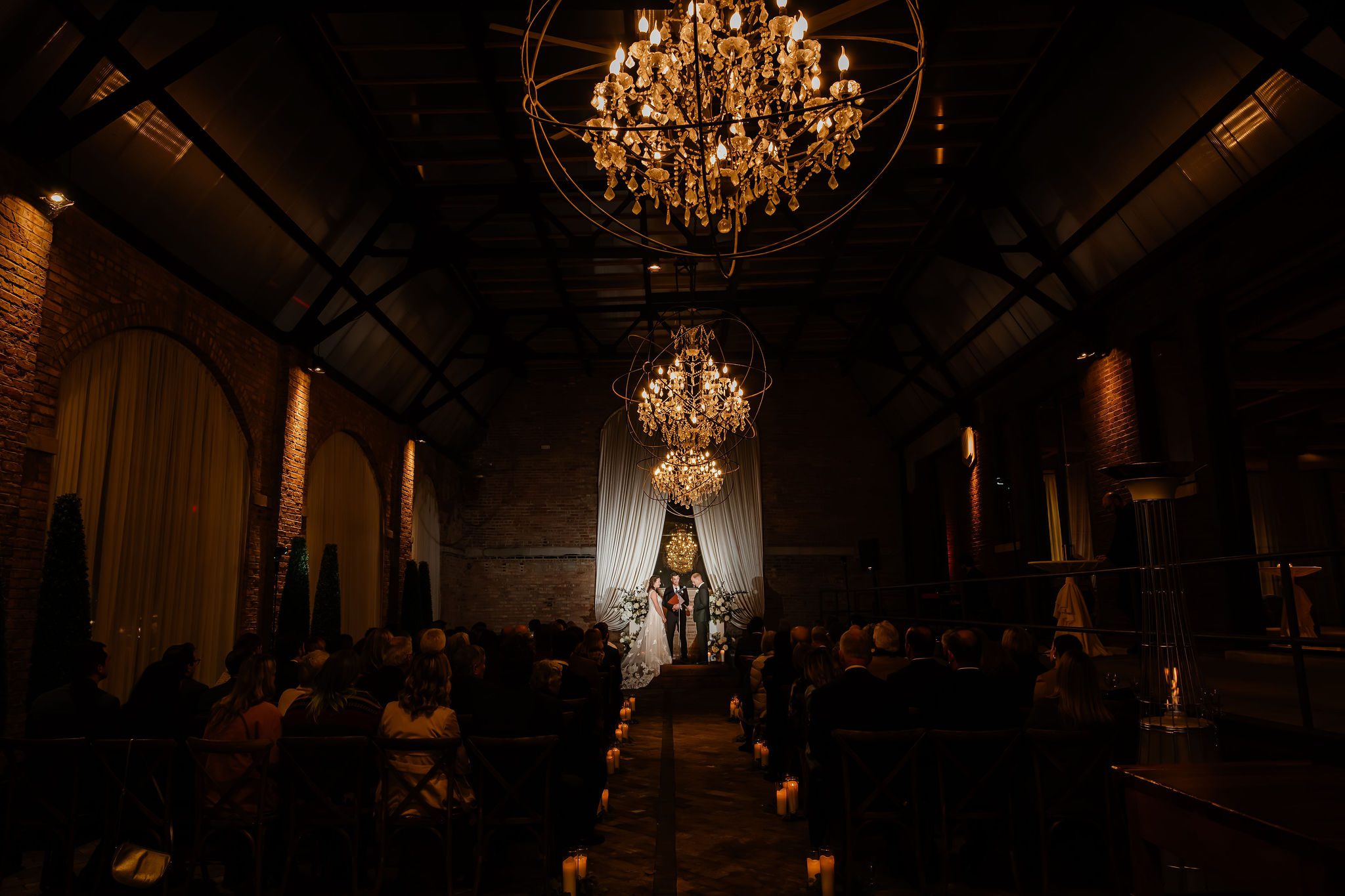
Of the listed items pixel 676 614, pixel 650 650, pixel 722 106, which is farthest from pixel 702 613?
Result: pixel 722 106

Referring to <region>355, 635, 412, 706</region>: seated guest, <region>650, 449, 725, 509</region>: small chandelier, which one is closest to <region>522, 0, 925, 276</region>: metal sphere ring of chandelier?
<region>355, 635, 412, 706</region>: seated guest

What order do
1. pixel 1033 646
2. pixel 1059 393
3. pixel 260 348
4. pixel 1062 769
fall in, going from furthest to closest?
pixel 1059 393
pixel 260 348
pixel 1033 646
pixel 1062 769

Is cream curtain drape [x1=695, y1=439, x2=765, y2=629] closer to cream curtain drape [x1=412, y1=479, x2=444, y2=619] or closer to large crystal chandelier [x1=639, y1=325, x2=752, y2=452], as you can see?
cream curtain drape [x1=412, y1=479, x2=444, y2=619]

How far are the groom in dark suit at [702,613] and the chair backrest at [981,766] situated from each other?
12690mm

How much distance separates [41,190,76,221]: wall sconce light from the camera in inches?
225

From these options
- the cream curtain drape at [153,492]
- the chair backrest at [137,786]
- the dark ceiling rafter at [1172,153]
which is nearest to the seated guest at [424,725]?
the chair backrest at [137,786]

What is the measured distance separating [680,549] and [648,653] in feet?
7.93

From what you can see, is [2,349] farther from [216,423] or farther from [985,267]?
[985,267]

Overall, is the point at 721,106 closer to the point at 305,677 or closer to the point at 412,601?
the point at 305,677

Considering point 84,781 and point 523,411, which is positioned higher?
point 523,411

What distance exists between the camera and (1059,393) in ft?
36.9

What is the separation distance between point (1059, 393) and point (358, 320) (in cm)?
949

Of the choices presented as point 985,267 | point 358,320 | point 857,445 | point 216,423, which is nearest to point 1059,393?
point 985,267

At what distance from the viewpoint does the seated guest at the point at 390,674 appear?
187 inches
